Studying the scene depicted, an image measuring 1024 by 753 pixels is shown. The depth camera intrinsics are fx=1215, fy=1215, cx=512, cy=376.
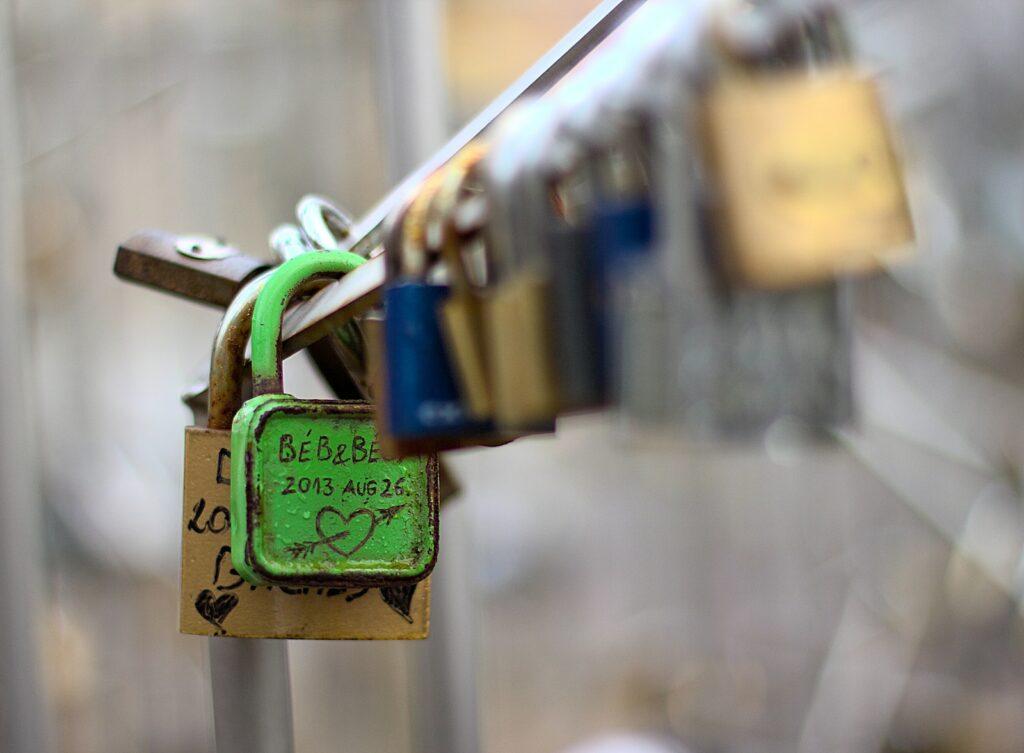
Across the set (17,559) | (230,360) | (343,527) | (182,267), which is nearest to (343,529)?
(343,527)

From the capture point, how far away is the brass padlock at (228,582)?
53 centimetres

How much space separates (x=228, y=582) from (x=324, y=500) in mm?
86

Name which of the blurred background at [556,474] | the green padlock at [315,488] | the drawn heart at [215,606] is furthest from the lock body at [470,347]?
the blurred background at [556,474]

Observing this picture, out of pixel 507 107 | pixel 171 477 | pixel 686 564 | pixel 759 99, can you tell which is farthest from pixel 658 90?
pixel 686 564

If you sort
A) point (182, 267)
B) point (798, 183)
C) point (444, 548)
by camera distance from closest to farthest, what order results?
point (798, 183) → point (182, 267) → point (444, 548)

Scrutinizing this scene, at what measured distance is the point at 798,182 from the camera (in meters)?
0.24

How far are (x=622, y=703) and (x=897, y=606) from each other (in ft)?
2.22

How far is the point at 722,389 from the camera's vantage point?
24 cm

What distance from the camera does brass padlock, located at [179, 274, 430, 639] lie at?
53 cm

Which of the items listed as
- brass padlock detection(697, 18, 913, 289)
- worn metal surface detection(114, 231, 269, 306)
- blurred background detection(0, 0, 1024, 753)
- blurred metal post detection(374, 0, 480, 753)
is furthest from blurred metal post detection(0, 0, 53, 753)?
brass padlock detection(697, 18, 913, 289)

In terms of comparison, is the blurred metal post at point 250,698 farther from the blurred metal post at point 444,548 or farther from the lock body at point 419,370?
the blurred metal post at point 444,548

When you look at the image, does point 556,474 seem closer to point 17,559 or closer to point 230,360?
point 17,559

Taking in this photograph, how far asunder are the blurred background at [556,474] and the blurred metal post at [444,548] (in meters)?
0.75

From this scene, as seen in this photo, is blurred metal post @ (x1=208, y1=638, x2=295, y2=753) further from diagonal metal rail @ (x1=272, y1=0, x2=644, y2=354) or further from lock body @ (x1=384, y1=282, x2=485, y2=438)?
lock body @ (x1=384, y1=282, x2=485, y2=438)
